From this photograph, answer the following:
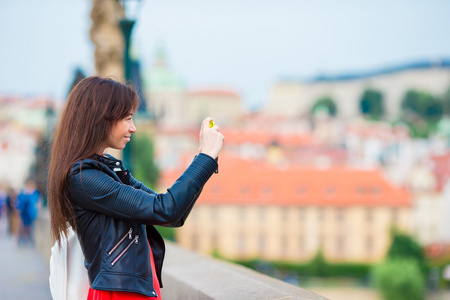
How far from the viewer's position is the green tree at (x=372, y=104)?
88.8m

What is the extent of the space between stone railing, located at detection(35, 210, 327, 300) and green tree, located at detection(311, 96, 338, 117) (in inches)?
3573

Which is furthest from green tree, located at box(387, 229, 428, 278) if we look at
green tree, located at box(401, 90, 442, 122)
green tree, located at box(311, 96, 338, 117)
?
green tree, located at box(311, 96, 338, 117)

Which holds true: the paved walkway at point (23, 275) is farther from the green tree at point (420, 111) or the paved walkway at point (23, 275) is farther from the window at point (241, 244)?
the green tree at point (420, 111)

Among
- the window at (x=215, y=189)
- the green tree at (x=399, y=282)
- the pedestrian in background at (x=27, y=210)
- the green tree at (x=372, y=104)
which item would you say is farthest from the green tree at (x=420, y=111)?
the pedestrian in background at (x=27, y=210)

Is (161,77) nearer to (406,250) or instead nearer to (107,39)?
(406,250)

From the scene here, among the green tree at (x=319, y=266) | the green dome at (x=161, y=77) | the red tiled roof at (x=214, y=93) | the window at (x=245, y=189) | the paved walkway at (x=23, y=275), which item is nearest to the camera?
the paved walkway at (x=23, y=275)

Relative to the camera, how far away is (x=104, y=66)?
6.92 meters

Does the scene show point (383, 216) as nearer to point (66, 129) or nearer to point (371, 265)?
point (371, 265)

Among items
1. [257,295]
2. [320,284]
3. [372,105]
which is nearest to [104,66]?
[257,295]

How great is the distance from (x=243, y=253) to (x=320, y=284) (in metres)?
7.79

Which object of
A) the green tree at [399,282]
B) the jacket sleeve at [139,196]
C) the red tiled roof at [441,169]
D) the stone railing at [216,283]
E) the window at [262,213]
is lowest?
the green tree at [399,282]

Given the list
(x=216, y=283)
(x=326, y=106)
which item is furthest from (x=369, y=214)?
(x=326, y=106)

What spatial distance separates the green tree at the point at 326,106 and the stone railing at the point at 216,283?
90.8 metres

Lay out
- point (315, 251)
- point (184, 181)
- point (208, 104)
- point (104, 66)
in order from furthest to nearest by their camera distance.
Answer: point (208, 104), point (315, 251), point (104, 66), point (184, 181)
